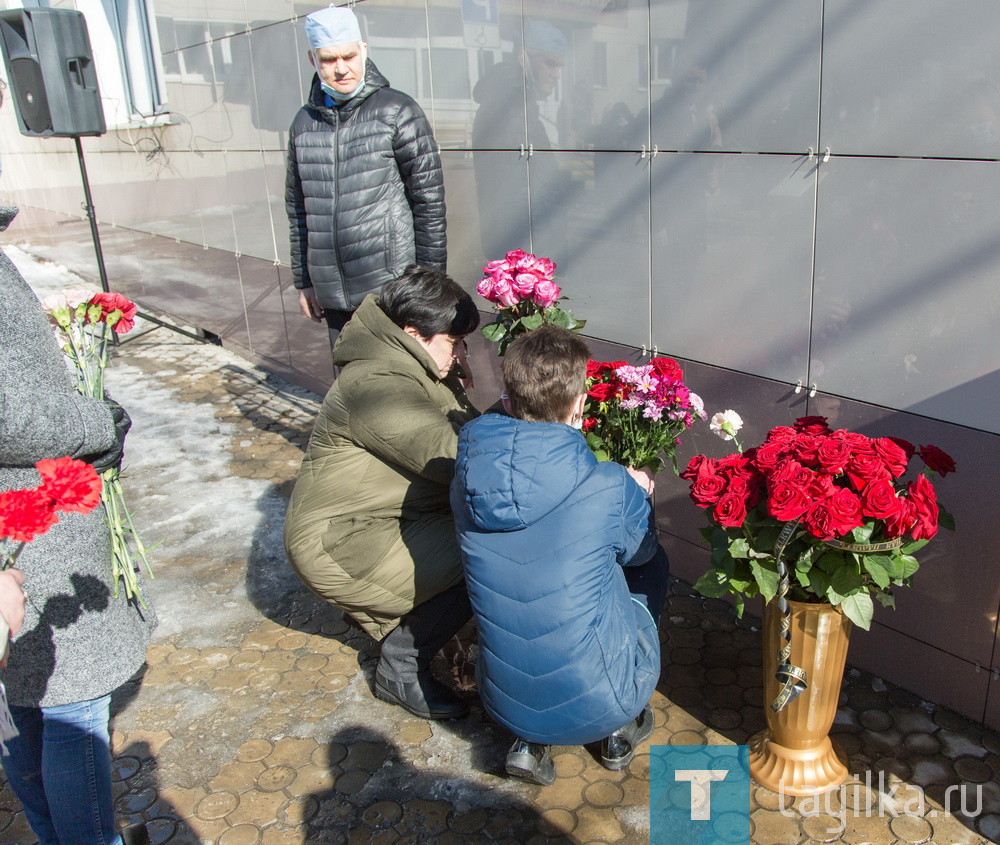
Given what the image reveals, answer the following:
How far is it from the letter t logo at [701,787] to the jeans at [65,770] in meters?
1.49

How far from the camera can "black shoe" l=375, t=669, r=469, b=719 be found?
2893mm

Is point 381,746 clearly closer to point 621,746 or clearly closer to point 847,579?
point 621,746

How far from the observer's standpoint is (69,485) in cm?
156

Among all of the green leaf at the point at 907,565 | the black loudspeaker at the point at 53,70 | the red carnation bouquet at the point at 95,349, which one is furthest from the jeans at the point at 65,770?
the black loudspeaker at the point at 53,70

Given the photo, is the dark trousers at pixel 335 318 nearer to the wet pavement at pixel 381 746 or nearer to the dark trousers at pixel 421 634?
the wet pavement at pixel 381 746

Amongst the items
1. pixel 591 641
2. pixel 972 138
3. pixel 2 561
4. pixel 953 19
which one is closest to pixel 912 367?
pixel 972 138

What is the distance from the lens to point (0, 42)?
787 cm

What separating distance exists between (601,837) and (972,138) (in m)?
2.05

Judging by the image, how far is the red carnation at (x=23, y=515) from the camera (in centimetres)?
149

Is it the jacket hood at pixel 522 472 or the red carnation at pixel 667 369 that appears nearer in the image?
the jacket hood at pixel 522 472

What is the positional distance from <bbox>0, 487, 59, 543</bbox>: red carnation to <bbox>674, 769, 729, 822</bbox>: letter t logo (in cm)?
182

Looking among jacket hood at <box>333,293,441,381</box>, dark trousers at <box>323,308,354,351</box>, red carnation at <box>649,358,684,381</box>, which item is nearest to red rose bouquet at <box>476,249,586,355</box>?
jacket hood at <box>333,293,441,381</box>

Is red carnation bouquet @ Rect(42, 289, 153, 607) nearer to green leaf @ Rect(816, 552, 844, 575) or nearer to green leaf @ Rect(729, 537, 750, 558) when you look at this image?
green leaf @ Rect(729, 537, 750, 558)

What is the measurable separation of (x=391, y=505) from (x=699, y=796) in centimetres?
124
